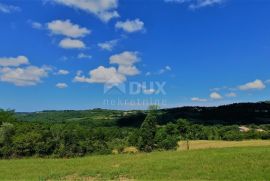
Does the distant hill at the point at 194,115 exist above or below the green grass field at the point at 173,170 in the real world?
above

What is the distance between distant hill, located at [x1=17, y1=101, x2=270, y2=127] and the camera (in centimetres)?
12875

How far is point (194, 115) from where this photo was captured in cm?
14325

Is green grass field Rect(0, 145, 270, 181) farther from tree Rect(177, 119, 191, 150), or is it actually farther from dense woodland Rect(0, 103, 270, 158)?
tree Rect(177, 119, 191, 150)

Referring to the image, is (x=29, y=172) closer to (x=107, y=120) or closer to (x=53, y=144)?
(x=53, y=144)

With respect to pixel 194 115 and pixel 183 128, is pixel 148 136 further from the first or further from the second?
pixel 194 115

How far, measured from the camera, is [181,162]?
2967 cm

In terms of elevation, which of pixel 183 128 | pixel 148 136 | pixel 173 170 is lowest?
pixel 173 170

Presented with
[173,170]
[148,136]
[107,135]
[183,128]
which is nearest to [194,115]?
[183,128]

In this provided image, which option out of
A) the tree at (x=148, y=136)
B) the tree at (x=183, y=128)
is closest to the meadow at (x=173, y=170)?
the tree at (x=148, y=136)

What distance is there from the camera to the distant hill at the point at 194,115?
128750mm

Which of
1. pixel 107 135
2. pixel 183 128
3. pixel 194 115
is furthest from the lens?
pixel 194 115

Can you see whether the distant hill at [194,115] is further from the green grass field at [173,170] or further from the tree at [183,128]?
the green grass field at [173,170]

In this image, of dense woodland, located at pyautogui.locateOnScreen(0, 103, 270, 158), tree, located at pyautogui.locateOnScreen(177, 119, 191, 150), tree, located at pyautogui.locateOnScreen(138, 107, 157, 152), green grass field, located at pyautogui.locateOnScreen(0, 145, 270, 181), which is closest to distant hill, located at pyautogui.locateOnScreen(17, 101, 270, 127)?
dense woodland, located at pyautogui.locateOnScreen(0, 103, 270, 158)

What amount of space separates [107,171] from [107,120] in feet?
370
